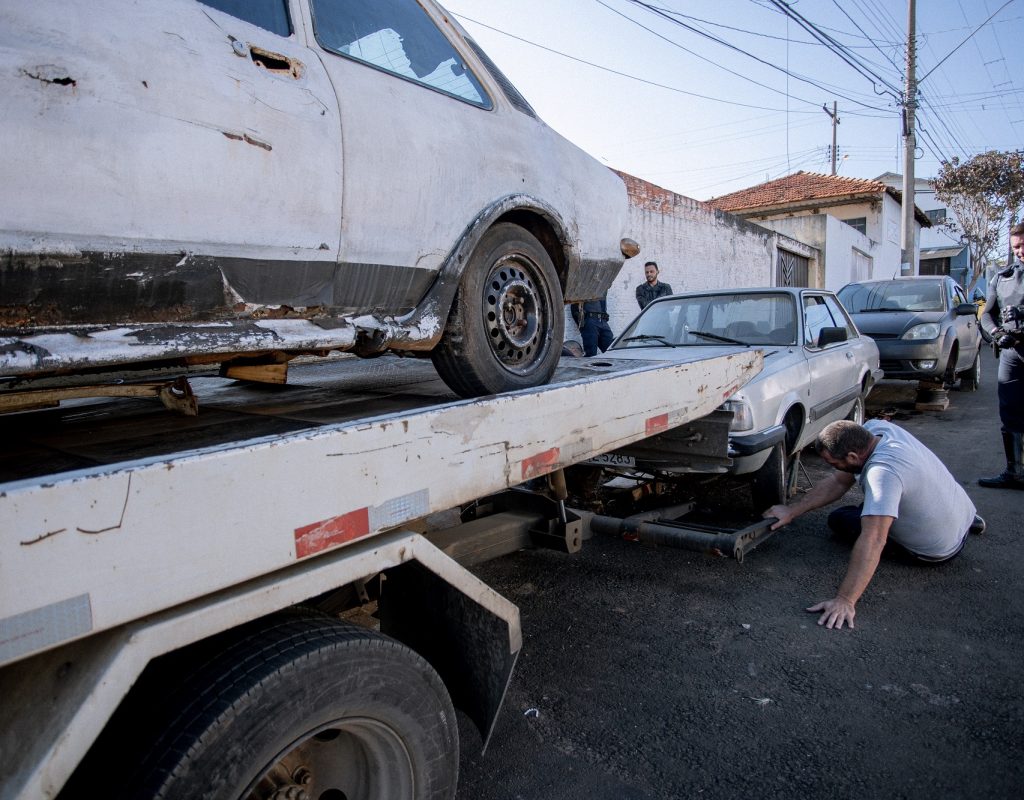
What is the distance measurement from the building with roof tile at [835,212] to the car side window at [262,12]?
20246mm

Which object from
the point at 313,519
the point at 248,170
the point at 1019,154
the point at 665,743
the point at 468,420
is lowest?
the point at 665,743

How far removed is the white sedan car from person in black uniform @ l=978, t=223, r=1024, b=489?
1101mm

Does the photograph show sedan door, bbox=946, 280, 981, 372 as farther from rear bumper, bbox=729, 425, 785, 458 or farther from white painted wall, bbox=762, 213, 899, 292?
white painted wall, bbox=762, 213, 899, 292

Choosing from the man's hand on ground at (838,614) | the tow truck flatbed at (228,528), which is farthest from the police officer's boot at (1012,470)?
A: the tow truck flatbed at (228,528)

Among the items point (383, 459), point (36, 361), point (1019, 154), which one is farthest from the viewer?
point (1019, 154)

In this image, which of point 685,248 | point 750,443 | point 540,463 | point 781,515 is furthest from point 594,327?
point 540,463

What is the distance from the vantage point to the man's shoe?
17.3ft

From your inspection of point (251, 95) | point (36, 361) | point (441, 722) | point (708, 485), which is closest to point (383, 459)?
point (441, 722)

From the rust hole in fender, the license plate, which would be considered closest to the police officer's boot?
the license plate

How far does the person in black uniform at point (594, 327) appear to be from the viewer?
9.11 metres

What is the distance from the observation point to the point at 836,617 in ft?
10.6

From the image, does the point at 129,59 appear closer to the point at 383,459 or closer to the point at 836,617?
the point at 383,459

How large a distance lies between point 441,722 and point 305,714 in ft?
1.42

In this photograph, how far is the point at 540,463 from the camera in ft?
7.45
